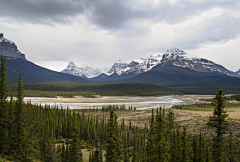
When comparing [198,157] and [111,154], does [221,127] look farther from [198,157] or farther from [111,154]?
[111,154]

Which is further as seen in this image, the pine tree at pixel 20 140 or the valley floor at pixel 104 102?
the valley floor at pixel 104 102

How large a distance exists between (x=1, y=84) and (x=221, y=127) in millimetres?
33791

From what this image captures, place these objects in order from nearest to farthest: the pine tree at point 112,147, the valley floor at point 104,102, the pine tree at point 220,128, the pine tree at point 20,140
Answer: the pine tree at point 220,128 → the pine tree at point 112,147 → the pine tree at point 20,140 → the valley floor at point 104,102

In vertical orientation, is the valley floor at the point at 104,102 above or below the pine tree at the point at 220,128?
below

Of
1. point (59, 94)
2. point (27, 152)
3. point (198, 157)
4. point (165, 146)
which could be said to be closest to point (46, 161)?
point (27, 152)

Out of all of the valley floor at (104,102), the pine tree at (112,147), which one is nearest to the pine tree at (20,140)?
the pine tree at (112,147)

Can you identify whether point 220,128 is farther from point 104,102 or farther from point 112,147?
point 104,102

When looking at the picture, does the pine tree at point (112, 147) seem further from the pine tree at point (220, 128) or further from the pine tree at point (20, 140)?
the pine tree at point (20, 140)

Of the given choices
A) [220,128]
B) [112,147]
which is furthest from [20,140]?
[220,128]

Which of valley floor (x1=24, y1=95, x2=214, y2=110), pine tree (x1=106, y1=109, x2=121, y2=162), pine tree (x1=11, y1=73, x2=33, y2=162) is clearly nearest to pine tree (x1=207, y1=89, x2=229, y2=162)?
pine tree (x1=106, y1=109, x2=121, y2=162)

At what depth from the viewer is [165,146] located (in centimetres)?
1967

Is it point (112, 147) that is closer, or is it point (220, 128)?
point (220, 128)

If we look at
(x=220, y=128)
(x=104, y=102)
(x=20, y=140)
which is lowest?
(x=104, y=102)

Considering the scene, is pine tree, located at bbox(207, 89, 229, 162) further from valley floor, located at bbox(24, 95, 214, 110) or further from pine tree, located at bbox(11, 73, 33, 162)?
valley floor, located at bbox(24, 95, 214, 110)
